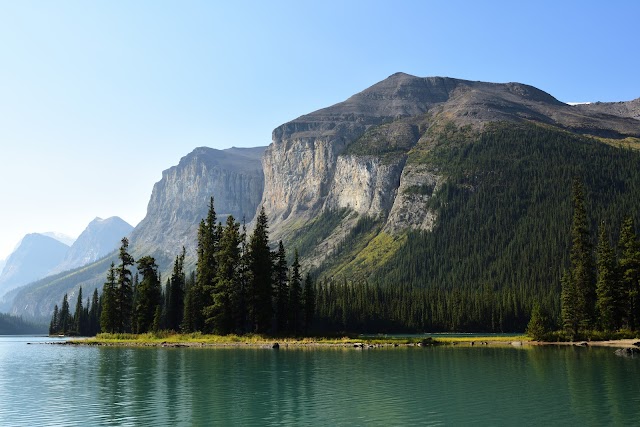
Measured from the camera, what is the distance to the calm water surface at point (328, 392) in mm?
34281

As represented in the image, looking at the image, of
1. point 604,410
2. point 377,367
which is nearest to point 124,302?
point 377,367

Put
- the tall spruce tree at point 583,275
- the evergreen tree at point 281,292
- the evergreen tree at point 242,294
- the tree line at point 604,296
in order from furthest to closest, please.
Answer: the evergreen tree at point 281,292 → the tall spruce tree at point 583,275 → the evergreen tree at point 242,294 → the tree line at point 604,296

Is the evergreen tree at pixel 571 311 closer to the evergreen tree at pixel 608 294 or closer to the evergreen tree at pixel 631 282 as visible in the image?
the evergreen tree at pixel 608 294

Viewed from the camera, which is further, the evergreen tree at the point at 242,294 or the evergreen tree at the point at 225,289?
the evergreen tree at the point at 242,294

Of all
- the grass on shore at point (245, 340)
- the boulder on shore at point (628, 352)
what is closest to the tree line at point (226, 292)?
the grass on shore at point (245, 340)

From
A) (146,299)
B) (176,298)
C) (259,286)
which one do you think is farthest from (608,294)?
(146,299)

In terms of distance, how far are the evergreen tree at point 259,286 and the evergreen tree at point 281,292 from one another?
18.4 ft

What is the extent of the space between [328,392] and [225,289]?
63.9 metres

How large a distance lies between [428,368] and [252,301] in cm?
5176

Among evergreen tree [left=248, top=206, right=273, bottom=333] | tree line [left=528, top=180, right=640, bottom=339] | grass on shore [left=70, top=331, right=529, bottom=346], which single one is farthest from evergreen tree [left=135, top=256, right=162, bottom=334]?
tree line [left=528, top=180, right=640, bottom=339]

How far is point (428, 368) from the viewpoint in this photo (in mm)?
61438

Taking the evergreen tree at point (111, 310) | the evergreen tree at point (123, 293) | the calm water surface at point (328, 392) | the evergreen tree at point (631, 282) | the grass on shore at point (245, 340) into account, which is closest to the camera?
the calm water surface at point (328, 392)

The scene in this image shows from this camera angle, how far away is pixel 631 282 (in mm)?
105438

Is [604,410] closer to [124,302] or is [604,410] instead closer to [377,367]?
[377,367]
